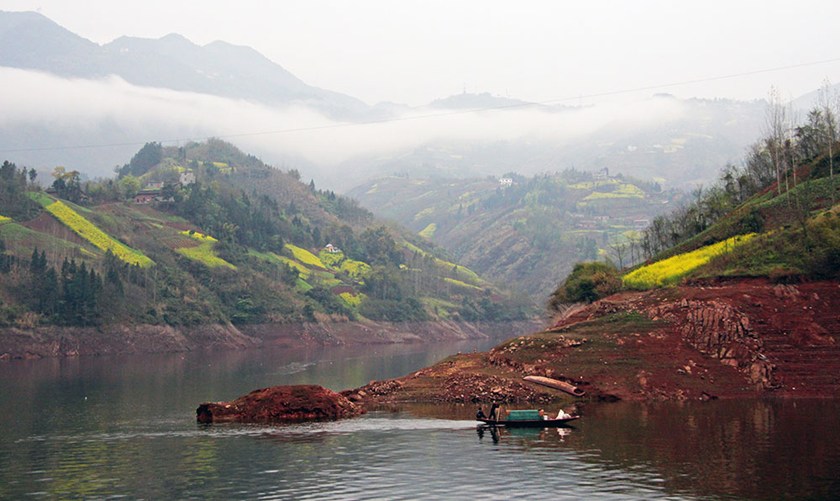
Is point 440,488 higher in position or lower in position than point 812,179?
lower

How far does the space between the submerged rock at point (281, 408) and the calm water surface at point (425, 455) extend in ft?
9.57

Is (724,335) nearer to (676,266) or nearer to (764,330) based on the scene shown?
(764,330)

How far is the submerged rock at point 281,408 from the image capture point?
80375mm

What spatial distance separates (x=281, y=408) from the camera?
3209 inches

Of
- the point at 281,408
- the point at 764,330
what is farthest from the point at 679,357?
the point at 281,408

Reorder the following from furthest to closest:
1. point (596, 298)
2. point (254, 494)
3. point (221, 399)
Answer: point (596, 298) < point (221, 399) < point (254, 494)

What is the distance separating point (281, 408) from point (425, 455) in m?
24.3

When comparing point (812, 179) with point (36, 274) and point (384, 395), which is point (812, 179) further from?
point (36, 274)

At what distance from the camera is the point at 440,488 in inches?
1993

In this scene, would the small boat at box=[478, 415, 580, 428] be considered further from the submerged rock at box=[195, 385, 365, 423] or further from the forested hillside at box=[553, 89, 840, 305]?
the forested hillside at box=[553, 89, 840, 305]

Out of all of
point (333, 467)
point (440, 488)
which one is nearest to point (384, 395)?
point (333, 467)

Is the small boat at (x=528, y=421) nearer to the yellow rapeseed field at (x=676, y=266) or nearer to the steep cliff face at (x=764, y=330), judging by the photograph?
the steep cliff face at (x=764, y=330)

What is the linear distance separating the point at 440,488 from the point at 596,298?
242ft

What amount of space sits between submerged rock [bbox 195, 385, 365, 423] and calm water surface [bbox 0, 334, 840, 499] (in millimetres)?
2917
